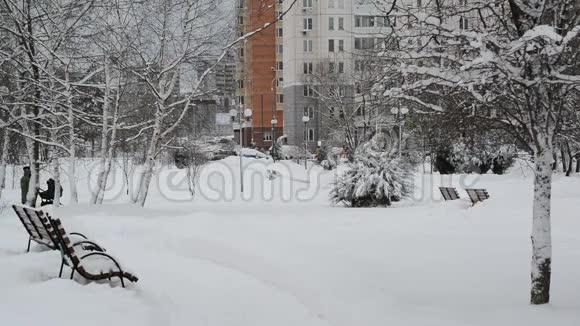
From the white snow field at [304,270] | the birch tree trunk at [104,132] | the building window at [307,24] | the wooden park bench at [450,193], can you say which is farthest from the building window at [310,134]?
the white snow field at [304,270]

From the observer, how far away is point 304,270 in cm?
829

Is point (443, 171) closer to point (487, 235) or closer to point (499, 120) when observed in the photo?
Result: point (487, 235)

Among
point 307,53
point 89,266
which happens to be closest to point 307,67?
point 307,53

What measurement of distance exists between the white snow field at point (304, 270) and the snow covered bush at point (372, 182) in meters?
→ 5.20

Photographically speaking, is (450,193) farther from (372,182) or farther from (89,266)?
(89,266)

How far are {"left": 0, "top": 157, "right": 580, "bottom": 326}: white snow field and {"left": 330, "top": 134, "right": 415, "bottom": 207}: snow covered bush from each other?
17.1ft

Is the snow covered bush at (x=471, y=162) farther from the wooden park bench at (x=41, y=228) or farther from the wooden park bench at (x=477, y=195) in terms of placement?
the wooden park bench at (x=41, y=228)


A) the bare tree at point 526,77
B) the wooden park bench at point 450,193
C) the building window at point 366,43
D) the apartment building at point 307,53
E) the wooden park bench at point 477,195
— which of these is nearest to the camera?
the bare tree at point 526,77

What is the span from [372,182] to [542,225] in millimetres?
14514

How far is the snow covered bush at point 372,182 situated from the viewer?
20609 mm

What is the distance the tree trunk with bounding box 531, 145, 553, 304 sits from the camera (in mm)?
5926

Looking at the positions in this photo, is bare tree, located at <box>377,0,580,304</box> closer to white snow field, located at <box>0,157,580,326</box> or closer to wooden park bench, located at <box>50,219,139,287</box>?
white snow field, located at <box>0,157,580,326</box>

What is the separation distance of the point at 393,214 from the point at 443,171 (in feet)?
68.7

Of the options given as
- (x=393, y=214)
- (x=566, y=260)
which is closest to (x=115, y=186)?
(x=393, y=214)
